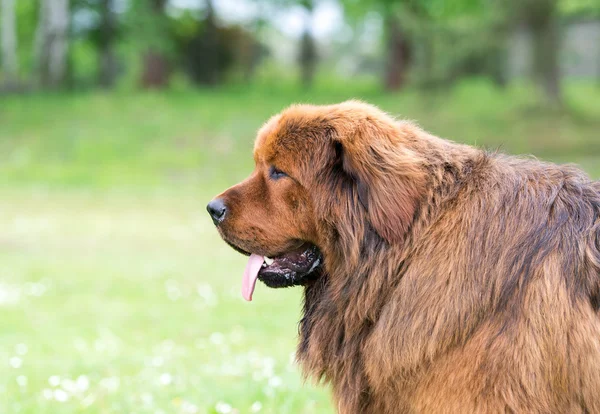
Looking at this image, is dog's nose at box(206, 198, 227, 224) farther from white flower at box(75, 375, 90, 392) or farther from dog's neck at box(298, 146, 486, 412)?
white flower at box(75, 375, 90, 392)

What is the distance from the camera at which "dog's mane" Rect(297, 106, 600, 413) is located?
322cm

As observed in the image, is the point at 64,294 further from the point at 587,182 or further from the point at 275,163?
the point at 587,182

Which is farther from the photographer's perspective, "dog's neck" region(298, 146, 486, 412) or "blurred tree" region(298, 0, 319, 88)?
"blurred tree" region(298, 0, 319, 88)

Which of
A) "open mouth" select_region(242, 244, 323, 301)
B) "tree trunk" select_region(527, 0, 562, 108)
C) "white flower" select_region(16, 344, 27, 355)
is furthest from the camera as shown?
"tree trunk" select_region(527, 0, 562, 108)

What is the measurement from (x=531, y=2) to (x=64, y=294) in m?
17.3

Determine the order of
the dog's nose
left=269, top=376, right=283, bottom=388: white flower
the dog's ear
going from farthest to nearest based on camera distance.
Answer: left=269, top=376, right=283, bottom=388: white flower
the dog's nose
the dog's ear

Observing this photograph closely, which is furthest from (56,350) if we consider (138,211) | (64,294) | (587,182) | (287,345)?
(138,211)

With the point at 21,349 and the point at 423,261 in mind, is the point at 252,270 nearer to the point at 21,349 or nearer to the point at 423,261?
the point at 423,261

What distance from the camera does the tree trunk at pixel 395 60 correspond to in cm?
3259

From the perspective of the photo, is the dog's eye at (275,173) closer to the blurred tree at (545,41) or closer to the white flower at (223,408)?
the white flower at (223,408)

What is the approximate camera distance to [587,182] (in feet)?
11.5

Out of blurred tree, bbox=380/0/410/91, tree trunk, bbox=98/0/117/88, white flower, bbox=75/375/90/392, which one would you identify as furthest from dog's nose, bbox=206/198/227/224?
tree trunk, bbox=98/0/117/88

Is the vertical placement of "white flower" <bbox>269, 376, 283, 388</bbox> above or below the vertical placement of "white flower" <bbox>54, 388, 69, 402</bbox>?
above

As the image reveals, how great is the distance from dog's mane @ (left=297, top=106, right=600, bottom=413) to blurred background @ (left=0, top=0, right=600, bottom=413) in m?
0.88
